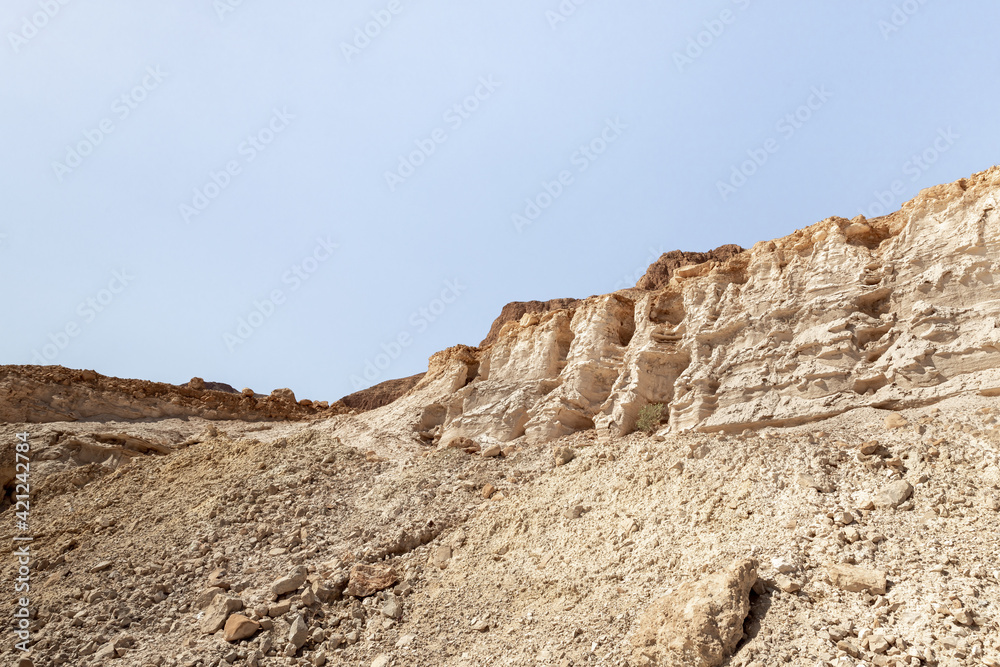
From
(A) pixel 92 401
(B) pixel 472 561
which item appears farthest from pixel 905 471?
(A) pixel 92 401

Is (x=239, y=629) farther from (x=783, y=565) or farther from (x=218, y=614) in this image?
(x=783, y=565)

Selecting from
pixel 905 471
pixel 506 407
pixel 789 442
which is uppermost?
pixel 506 407

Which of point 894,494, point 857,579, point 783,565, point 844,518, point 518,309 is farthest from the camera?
point 518,309

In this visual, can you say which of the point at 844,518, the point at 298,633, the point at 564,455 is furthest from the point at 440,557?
the point at 844,518

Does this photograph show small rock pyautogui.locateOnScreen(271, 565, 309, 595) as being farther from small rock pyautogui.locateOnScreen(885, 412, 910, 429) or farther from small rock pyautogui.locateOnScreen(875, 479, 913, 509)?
small rock pyautogui.locateOnScreen(885, 412, 910, 429)

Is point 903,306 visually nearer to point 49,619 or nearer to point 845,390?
point 845,390

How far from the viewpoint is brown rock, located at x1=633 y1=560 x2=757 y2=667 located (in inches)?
269

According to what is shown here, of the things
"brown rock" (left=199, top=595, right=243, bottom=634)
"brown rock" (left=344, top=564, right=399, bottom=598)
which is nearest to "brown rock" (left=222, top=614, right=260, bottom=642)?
"brown rock" (left=199, top=595, right=243, bottom=634)

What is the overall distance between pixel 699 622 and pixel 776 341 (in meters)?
8.13

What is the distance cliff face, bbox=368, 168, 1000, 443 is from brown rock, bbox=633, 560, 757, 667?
→ 224 inches

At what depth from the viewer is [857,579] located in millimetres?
7250

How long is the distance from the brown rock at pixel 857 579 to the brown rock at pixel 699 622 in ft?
2.90

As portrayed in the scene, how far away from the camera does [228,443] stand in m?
17.1

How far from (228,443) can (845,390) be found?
47.5 feet
